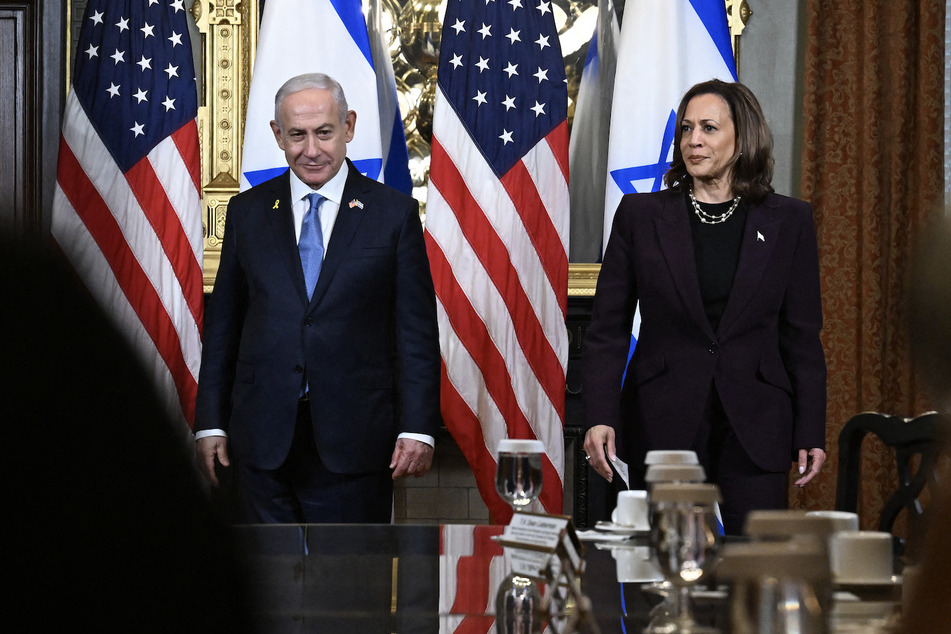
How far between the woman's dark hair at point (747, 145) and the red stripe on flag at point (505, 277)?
131cm

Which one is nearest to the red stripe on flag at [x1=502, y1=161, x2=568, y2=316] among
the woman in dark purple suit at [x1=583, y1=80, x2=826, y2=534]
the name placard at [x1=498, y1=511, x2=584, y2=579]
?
the woman in dark purple suit at [x1=583, y1=80, x2=826, y2=534]

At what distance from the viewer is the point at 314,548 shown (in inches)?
78.5

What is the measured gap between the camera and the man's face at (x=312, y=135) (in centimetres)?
293

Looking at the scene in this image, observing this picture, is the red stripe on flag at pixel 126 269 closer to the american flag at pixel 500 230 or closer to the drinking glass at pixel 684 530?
the american flag at pixel 500 230

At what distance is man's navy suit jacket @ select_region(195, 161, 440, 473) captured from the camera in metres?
2.78

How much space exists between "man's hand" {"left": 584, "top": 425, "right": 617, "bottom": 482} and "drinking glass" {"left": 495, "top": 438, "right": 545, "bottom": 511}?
821mm

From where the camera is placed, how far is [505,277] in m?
→ 3.96

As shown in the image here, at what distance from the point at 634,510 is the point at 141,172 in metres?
2.74

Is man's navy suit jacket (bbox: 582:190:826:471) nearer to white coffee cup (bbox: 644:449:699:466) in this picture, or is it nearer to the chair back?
the chair back

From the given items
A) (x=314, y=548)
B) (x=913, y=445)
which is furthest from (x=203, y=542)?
(x=913, y=445)

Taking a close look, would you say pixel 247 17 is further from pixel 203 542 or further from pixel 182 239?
pixel 203 542

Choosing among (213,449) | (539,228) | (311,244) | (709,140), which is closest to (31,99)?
(539,228)

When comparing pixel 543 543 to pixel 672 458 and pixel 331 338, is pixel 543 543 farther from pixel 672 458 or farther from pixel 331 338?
pixel 331 338

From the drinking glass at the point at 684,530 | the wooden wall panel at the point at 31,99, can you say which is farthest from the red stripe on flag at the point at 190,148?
the drinking glass at the point at 684,530
